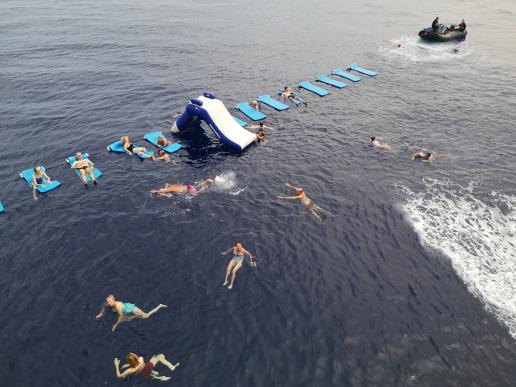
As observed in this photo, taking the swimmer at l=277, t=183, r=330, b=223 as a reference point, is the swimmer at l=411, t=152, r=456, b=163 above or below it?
above

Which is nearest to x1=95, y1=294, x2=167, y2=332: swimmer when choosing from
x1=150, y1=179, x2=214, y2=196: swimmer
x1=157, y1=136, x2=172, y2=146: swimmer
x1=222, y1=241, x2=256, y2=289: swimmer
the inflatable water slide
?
x1=222, y1=241, x2=256, y2=289: swimmer

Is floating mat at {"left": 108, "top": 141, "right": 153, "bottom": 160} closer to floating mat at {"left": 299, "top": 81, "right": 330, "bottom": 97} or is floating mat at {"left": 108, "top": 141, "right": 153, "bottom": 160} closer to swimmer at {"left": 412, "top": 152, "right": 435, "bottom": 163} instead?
floating mat at {"left": 299, "top": 81, "right": 330, "bottom": 97}

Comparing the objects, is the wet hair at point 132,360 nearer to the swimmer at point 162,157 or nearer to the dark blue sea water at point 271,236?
the dark blue sea water at point 271,236

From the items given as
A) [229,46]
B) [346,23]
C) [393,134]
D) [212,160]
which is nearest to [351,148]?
[393,134]

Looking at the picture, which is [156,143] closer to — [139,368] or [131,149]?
[131,149]

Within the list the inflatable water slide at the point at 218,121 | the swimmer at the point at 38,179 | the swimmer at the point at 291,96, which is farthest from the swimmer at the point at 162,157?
the swimmer at the point at 291,96

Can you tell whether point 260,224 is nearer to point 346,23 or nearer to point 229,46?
point 229,46

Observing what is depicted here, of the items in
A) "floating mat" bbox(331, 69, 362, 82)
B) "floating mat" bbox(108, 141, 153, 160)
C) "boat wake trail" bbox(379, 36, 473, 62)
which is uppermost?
"boat wake trail" bbox(379, 36, 473, 62)
